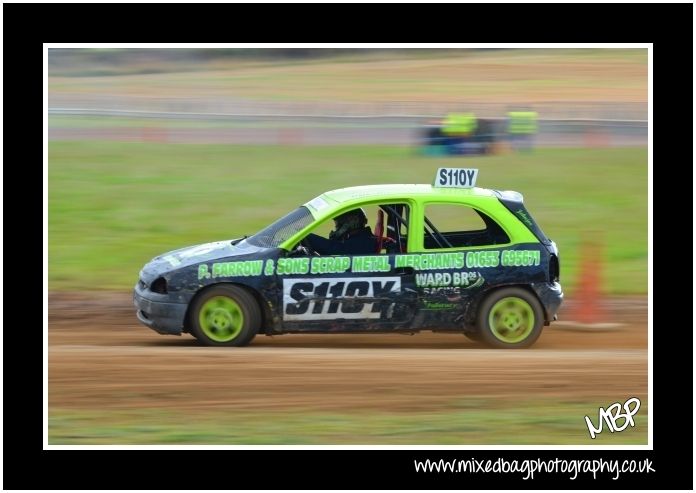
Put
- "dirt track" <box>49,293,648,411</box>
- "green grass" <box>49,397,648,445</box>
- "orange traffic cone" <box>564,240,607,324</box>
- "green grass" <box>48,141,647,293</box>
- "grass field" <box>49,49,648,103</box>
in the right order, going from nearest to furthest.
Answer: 1. "green grass" <box>49,397,648,445</box>
2. "dirt track" <box>49,293,648,411</box>
3. "orange traffic cone" <box>564,240,607,324</box>
4. "green grass" <box>48,141,647,293</box>
5. "grass field" <box>49,49,648,103</box>

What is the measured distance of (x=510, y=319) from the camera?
10609 mm

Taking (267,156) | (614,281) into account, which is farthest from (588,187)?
(267,156)

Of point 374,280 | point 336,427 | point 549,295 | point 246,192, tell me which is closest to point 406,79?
point 246,192

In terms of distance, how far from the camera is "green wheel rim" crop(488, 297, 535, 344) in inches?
415

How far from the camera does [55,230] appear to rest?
16.1 m

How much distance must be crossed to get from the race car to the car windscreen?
0.04ft

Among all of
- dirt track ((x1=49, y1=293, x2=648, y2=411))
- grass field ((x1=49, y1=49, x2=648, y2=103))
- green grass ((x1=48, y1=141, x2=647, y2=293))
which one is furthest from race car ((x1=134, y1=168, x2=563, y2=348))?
grass field ((x1=49, y1=49, x2=648, y2=103))

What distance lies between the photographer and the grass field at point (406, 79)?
2942cm

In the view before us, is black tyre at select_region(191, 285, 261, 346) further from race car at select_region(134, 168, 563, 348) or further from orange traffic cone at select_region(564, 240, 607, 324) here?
orange traffic cone at select_region(564, 240, 607, 324)

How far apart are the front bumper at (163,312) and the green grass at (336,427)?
5.52 feet

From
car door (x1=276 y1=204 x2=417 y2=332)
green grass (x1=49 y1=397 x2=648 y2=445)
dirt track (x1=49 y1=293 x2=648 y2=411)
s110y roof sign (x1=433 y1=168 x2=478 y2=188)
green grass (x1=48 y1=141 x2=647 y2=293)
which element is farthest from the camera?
green grass (x1=48 y1=141 x2=647 y2=293)

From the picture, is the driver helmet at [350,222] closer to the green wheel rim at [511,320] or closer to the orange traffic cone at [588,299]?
the green wheel rim at [511,320]

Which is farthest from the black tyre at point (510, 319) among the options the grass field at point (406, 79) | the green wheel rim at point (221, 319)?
the grass field at point (406, 79)

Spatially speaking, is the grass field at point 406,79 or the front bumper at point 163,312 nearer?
the front bumper at point 163,312
